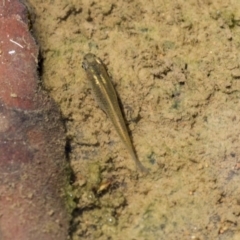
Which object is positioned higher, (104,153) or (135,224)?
(104,153)

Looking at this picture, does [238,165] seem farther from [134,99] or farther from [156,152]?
[134,99]

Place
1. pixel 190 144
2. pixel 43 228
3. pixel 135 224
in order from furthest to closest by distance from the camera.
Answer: pixel 190 144 → pixel 135 224 → pixel 43 228

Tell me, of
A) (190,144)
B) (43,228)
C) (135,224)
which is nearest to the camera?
(43,228)

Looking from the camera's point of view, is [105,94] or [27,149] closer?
[27,149]

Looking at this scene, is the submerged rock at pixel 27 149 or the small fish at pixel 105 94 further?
A: the small fish at pixel 105 94

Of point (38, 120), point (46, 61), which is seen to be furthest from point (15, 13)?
point (38, 120)

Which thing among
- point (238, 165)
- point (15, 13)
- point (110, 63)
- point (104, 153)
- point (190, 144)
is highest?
point (15, 13)

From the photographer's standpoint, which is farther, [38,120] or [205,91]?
[205,91]

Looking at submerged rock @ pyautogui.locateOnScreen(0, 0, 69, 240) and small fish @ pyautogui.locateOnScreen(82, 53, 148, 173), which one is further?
small fish @ pyautogui.locateOnScreen(82, 53, 148, 173)
